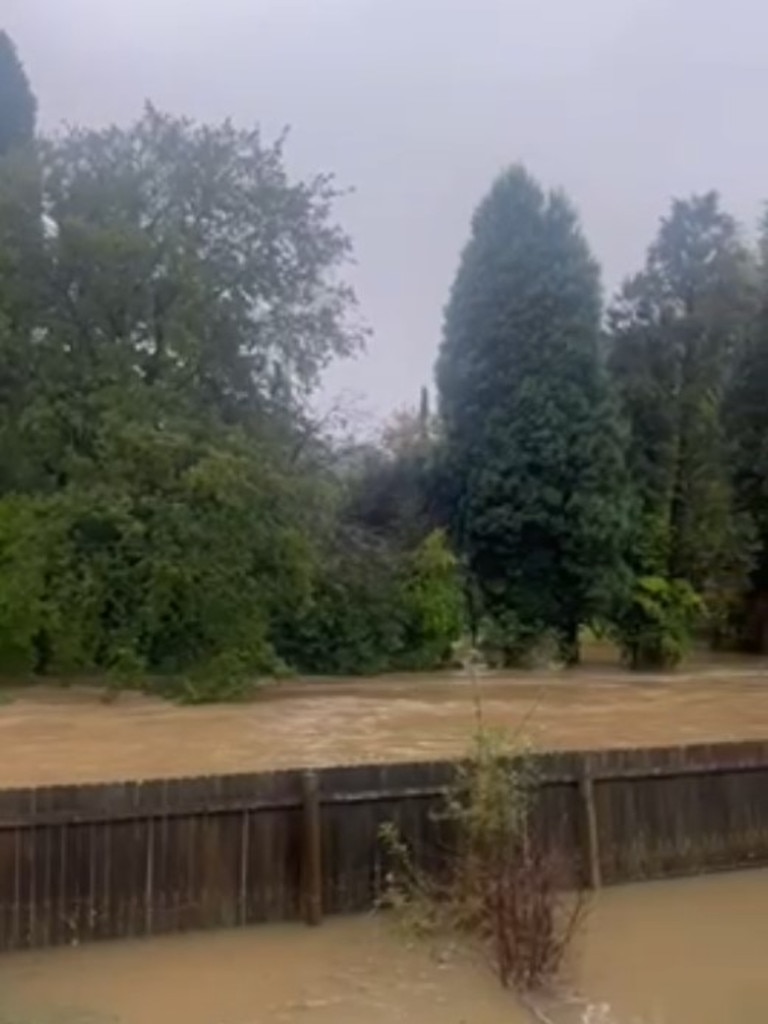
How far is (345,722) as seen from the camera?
18.5 metres

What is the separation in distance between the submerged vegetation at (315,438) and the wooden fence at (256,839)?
1135 centimetres

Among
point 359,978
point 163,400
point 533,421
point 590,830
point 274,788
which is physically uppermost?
point 533,421

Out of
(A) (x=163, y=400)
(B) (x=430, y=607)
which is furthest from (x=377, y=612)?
(A) (x=163, y=400)

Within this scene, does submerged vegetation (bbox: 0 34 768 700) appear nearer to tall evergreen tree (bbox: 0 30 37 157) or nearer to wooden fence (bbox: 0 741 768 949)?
tall evergreen tree (bbox: 0 30 37 157)

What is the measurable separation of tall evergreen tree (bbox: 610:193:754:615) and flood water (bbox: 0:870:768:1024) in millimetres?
21891

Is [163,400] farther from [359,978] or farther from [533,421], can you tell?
[359,978]

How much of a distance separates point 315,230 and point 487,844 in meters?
17.3

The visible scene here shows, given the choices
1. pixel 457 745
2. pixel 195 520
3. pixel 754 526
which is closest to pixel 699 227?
pixel 754 526

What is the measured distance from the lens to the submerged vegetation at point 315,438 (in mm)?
19578

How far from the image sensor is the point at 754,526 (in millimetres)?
31000

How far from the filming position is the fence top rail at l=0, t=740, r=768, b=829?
704 centimetres

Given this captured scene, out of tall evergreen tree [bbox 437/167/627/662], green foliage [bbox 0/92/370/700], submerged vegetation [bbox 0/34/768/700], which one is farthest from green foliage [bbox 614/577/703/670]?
green foliage [bbox 0/92/370/700]

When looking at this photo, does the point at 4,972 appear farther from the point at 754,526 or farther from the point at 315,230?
the point at 754,526

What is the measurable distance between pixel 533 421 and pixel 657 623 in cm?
510
